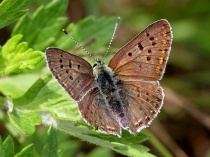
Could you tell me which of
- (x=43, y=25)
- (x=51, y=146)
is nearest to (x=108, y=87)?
(x=51, y=146)

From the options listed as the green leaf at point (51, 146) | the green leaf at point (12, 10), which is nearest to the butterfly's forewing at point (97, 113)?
the green leaf at point (51, 146)

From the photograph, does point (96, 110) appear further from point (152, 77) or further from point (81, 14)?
point (81, 14)

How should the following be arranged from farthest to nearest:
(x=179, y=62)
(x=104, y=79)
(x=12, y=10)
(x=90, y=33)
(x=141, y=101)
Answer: (x=179, y=62), (x=90, y=33), (x=104, y=79), (x=141, y=101), (x=12, y=10)

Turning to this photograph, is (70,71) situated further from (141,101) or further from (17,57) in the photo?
(141,101)

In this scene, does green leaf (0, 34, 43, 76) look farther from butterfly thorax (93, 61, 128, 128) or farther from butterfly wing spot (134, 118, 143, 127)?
butterfly wing spot (134, 118, 143, 127)

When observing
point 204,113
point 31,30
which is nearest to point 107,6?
point 204,113
